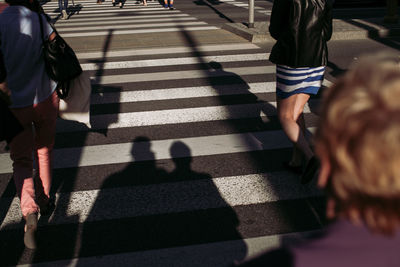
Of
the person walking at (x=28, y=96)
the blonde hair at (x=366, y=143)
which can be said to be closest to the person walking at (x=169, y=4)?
the person walking at (x=28, y=96)

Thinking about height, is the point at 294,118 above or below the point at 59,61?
below

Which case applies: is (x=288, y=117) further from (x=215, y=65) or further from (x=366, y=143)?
(x=215, y=65)

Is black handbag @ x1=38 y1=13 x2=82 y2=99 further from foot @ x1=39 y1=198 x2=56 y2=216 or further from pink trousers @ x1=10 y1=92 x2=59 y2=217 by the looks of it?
foot @ x1=39 y1=198 x2=56 y2=216

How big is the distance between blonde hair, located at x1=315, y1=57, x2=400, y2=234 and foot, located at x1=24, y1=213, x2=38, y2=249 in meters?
2.81

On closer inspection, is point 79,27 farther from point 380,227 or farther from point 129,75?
point 380,227

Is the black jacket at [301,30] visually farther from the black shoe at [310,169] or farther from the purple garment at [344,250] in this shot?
the purple garment at [344,250]

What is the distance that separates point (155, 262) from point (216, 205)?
90cm

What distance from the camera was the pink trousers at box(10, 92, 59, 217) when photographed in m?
3.39

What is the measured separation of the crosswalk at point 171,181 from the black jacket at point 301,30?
44.6 inches

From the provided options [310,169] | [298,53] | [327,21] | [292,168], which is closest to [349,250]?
[310,169]

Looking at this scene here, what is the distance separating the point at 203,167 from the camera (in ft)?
15.3

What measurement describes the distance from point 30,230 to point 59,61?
1.24 m

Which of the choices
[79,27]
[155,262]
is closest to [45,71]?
[155,262]

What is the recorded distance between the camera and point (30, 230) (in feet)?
11.2
